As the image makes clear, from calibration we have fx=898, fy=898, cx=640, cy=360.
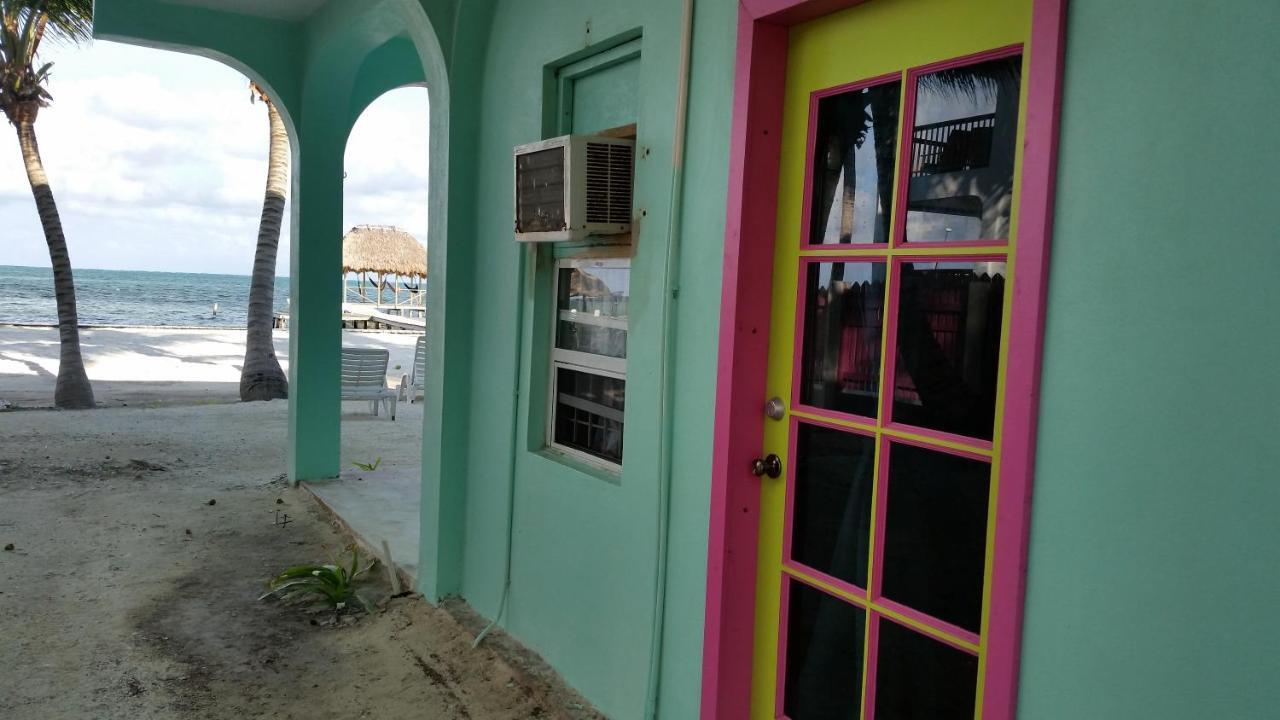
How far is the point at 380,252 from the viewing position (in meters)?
27.2

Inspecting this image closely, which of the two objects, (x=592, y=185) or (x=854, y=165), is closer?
(x=854, y=165)

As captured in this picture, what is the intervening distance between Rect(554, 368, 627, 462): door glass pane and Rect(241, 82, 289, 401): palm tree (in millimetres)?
8503

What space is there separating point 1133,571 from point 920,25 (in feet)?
4.69

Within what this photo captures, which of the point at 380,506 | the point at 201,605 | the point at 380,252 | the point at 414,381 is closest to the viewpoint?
the point at 201,605

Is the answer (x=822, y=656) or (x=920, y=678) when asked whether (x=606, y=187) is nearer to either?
(x=822, y=656)

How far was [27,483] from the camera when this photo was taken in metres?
7.10

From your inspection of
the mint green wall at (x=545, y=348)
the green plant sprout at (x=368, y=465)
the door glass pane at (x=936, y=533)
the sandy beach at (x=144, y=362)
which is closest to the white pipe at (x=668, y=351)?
the mint green wall at (x=545, y=348)

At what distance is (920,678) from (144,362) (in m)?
18.3

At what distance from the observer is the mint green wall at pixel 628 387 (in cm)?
298

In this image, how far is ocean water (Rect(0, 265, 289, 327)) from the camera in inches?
1583

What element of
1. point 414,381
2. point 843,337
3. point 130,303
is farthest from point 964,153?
point 130,303

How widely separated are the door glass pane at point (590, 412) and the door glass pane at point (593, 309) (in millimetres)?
128

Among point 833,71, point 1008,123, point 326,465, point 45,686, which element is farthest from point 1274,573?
point 326,465

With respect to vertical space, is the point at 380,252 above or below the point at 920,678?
above
